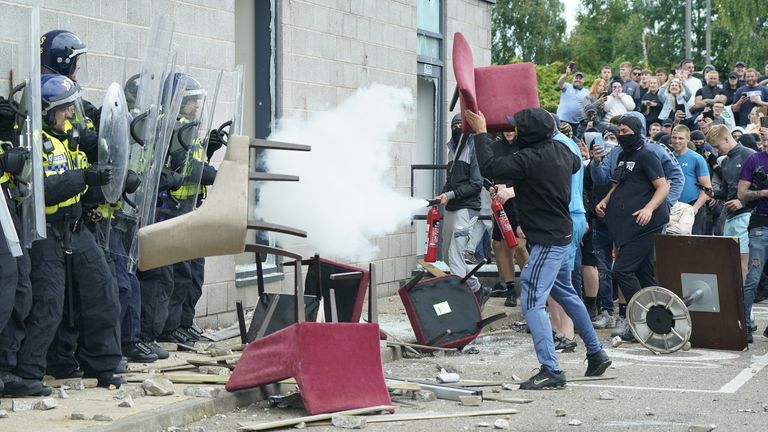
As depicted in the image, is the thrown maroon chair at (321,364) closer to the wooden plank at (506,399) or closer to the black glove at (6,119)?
the wooden plank at (506,399)

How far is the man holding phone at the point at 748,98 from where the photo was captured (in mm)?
20109

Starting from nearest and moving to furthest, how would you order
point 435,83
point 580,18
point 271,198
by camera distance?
1. point 271,198
2. point 435,83
3. point 580,18

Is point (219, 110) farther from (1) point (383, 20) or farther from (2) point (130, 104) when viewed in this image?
(1) point (383, 20)

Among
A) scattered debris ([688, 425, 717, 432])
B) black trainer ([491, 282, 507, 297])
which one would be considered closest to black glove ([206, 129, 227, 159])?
scattered debris ([688, 425, 717, 432])

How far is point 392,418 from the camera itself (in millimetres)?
7391

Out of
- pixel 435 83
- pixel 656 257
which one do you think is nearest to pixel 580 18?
pixel 435 83

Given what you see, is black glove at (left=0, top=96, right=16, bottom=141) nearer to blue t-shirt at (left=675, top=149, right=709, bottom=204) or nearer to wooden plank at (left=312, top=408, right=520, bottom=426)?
wooden plank at (left=312, top=408, right=520, bottom=426)

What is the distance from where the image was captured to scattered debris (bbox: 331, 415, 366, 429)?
7.14 m

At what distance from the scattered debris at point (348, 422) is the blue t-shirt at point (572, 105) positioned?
13945 millimetres

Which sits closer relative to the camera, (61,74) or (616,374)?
(61,74)

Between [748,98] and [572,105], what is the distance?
2804 mm

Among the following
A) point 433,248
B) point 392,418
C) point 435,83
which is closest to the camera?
point 392,418

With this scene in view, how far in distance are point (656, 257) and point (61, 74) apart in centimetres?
543

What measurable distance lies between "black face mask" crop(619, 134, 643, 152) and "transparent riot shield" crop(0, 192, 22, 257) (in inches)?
228
